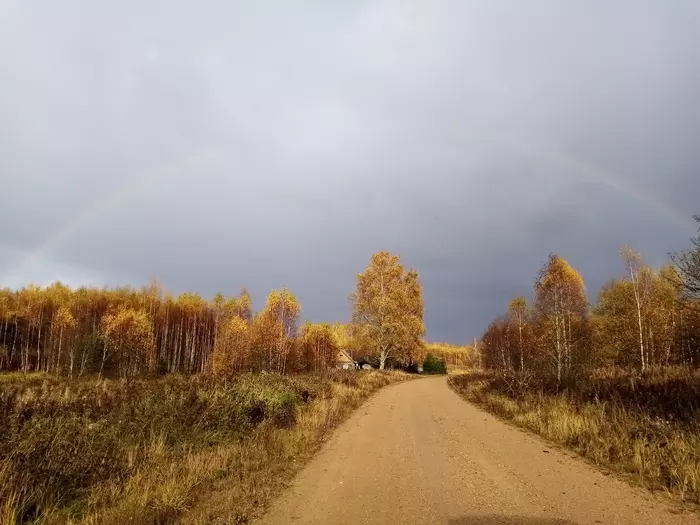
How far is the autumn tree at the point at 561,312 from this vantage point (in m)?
19.1

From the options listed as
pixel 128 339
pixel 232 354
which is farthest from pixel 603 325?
pixel 128 339

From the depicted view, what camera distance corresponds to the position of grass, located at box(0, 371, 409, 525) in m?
6.66

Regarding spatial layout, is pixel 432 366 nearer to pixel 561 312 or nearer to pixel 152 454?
pixel 561 312

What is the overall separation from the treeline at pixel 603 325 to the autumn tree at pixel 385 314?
32.0 feet

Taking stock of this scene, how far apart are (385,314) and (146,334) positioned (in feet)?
107

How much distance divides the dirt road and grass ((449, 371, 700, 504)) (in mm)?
540

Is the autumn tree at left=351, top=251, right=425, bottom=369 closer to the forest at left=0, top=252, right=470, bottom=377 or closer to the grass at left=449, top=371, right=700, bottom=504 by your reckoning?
the forest at left=0, top=252, right=470, bottom=377

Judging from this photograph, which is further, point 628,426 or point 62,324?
point 62,324

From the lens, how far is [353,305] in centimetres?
5322

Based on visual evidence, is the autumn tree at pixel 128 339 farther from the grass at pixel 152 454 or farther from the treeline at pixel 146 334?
the grass at pixel 152 454

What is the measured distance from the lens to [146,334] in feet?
204

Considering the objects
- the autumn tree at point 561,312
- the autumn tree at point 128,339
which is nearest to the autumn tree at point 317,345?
the autumn tree at point 128,339

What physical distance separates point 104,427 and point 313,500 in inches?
254

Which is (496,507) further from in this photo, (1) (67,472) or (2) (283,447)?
(1) (67,472)
